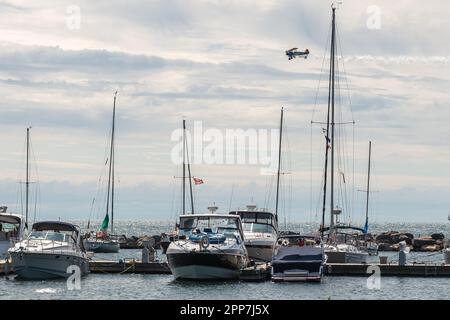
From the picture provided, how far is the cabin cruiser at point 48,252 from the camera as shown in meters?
53.7

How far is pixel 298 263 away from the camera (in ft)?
176

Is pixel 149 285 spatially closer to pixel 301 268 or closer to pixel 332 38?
pixel 301 268

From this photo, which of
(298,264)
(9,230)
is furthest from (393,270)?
(9,230)

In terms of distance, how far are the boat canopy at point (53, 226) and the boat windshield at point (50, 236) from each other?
76 cm

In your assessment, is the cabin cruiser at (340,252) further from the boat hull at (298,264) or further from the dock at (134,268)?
the dock at (134,268)

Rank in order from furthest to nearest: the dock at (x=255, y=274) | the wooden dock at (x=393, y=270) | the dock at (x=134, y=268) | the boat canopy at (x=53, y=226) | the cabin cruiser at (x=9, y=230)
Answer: the cabin cruiser at (x=9, y=230) → the dock at (x=134, y=268) → the wooden dock at (x=393, y=270) → the boat canopy at (x=53, y=226) → the dock at (x=255, y=274)

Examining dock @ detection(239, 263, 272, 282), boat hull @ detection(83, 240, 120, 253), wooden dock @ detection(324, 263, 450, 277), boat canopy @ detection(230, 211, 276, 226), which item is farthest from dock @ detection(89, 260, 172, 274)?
boat hull @ detection(83, 240, 120, 253)

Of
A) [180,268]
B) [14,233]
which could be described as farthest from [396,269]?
[14,233]

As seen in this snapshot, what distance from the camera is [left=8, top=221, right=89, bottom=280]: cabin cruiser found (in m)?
53.7

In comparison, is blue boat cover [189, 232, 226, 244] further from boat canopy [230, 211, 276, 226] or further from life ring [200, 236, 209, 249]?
boat canopy [230, 211, 276, 226]

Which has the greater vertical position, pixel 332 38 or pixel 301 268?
pixel 332 38

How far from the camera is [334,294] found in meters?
48.4

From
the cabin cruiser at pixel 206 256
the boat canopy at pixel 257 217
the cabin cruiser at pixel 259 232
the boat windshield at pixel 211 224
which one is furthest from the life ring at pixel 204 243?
the boat canopy at pixel 257 217
